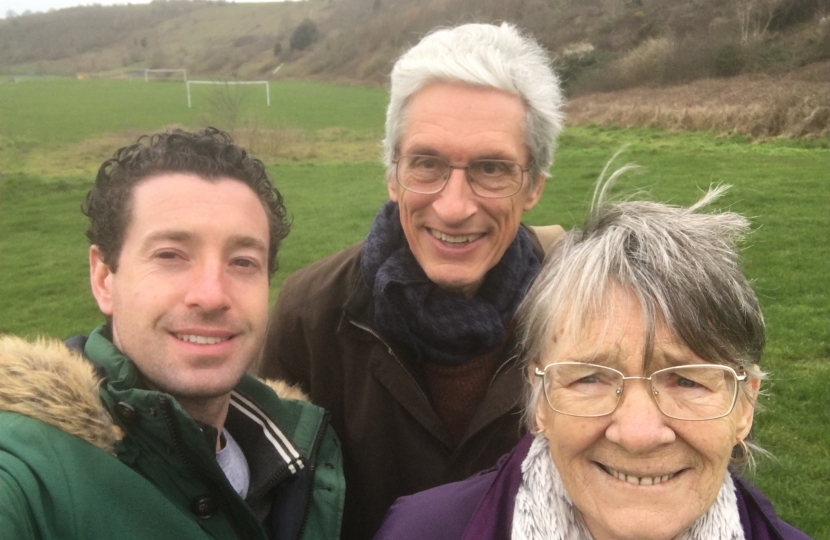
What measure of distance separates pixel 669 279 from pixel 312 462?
51.7 inches

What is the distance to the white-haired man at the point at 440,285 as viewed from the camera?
2381 millimetres

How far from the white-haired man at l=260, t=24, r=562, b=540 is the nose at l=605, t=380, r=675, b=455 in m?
0.79

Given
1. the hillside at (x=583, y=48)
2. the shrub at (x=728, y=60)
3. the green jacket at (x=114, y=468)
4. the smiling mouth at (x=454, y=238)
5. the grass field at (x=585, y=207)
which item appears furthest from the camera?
the shrub at (x=728, y=60)

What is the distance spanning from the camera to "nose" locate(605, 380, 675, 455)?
5.29ft

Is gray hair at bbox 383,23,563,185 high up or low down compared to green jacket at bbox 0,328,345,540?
up

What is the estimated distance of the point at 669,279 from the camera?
1651mm

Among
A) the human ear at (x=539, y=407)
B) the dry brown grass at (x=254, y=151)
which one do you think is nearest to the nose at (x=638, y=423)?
the human ear at (x=539, y=407)

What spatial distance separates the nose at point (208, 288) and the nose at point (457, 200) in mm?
803

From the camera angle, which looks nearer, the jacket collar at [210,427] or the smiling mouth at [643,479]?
the smiling mouth at [643,479]

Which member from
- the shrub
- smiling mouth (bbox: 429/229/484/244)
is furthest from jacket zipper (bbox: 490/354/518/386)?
the shrub

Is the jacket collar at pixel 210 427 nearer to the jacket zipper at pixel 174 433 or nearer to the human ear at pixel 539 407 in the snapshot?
the jacket zipper at pixel 174 433

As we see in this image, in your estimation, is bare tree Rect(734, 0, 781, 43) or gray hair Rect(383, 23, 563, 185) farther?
bare tree Rect(734, 0, 781, 43)

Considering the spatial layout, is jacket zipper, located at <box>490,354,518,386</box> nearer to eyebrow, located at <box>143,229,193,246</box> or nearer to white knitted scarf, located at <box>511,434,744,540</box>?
white knitted scarf, located at <box>511,434,744,540</box>

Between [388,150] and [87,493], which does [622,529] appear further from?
[388,150]
